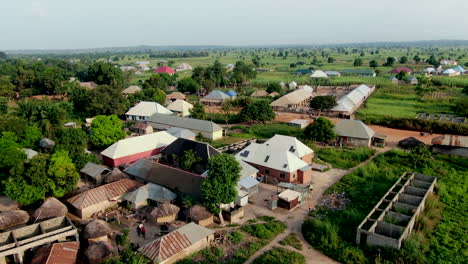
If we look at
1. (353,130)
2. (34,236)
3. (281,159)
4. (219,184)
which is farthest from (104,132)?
(353,130)

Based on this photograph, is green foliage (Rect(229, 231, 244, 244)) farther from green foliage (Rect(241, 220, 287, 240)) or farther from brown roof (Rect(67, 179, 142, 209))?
brown roof (Rect(67, 179, 142, 209))

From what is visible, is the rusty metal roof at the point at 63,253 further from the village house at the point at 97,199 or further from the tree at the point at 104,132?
the tree at the point at 104,132

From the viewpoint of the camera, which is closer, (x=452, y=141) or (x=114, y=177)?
(x=114, y=177)

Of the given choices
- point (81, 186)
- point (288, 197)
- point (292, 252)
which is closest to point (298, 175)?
point (288, 197)

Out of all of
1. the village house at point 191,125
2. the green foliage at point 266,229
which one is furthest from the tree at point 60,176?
the village house at point 191,125

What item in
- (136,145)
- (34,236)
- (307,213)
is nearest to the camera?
(34,236)

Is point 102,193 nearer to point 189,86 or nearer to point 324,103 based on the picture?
point 324,103
